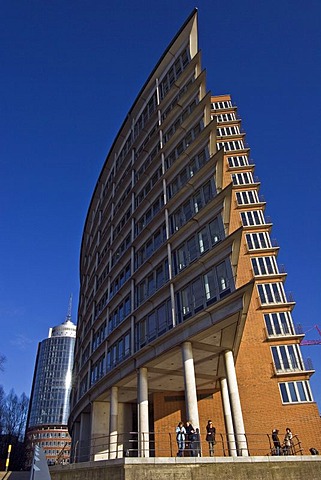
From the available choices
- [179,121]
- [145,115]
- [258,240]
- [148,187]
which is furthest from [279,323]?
[145,115]

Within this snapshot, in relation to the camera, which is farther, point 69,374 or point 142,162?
point 69,374

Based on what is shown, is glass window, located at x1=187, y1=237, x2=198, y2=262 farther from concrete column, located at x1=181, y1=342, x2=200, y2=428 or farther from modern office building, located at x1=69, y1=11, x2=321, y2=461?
concrete column, located at x1=181, y1=342, x2=200, y2=428

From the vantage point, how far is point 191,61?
92.8ft

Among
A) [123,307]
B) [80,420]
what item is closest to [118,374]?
[123,307]

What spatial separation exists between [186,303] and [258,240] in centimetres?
1224

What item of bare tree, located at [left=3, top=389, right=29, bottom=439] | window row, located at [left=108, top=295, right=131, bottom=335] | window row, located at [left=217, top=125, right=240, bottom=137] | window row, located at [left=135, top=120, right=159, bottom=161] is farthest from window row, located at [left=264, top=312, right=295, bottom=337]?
bare tree, located at [left=3, top=389, right=29, bottom=439]

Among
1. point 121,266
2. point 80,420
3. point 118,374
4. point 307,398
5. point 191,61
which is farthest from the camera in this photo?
point 80,420

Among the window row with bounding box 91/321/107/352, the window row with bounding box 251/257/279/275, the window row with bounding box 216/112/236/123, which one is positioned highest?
the window row with bounding box 216/112/236/123

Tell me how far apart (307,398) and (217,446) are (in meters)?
6.63

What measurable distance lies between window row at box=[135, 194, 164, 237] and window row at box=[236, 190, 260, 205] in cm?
870

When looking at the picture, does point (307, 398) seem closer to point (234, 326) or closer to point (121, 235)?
point (234, 326)

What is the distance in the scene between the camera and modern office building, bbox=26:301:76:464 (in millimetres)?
108637

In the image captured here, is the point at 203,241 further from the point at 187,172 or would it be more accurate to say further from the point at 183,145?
the point at 183,145

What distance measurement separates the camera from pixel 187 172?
2488 cm
